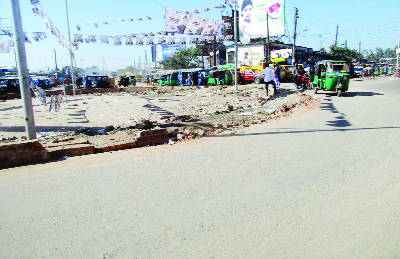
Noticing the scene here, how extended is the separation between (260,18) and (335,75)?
26513 millimetres

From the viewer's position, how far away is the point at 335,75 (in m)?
15.4

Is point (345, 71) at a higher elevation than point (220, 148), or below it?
higher

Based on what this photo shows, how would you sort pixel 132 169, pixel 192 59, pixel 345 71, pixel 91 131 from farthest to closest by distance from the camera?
pixel 192 59 → pixel 345 71 → pixel 91 131 → pixel 132 169

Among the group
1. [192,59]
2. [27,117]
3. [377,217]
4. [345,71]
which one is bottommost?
[377,217]

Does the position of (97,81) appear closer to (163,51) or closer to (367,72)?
(163,51)

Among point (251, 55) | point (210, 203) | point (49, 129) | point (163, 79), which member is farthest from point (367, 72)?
point (210, 203)

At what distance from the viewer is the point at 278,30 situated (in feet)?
125

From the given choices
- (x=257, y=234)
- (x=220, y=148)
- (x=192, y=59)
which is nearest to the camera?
(x=257, y=234)

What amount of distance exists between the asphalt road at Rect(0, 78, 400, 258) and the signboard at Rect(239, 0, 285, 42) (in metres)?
35.5

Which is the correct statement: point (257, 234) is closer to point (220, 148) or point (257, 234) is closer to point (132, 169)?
point (132, 169)

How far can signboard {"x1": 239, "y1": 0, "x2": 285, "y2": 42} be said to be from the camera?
38.0 metres

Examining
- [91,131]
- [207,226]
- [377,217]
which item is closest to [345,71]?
[91,131]

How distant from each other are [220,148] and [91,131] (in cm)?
448

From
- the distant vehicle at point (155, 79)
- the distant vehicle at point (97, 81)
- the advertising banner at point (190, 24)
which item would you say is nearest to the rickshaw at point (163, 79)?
the distant vehicle at point (155, 79)
